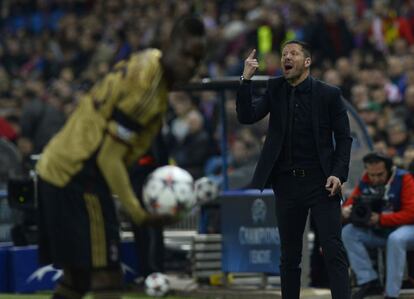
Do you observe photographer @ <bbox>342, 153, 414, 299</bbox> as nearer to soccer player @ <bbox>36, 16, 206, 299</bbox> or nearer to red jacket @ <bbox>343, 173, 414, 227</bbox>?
red jacket @ <bbox>343, 173, 414, 227</bbox>

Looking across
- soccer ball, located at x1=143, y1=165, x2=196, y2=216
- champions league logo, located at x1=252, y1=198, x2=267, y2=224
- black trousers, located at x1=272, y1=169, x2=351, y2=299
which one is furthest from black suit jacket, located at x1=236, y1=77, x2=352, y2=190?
champions league logo, located at x1=252, y1=198, x2=267, y2=224

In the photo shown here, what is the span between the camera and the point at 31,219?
1425 cm

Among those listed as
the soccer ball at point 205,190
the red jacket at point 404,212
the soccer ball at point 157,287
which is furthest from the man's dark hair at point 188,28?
the soccer ball at point 205,190

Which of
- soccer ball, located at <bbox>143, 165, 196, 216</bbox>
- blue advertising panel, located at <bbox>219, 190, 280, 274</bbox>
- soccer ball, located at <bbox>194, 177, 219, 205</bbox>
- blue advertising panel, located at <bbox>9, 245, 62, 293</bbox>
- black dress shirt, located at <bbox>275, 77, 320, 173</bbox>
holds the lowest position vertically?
blue advertising panel, located at <bbox>9, 245, 62, 293</bbox>

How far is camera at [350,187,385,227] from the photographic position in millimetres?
12109

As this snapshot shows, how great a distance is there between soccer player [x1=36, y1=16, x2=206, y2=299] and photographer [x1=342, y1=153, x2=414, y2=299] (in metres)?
4.70

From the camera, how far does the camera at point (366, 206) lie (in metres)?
12.1

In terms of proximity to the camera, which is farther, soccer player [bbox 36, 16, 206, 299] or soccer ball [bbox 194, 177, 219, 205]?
soccer ball [bbox 194, 177, 219, 205]

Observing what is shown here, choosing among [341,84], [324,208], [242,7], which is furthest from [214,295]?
[242,7]

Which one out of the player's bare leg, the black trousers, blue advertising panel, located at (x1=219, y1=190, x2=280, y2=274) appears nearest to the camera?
the player's bare leg

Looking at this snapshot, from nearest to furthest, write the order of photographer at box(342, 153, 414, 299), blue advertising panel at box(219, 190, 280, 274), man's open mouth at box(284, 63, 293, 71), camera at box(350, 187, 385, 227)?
man's open mouth at box(284, 63, 293, 71) → photographer at box(342, 153, 414, 299) → camera at box(350, 187, 385, 227) → blue advertising panel at box(219, 190, 280, 274)

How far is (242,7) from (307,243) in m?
10.1

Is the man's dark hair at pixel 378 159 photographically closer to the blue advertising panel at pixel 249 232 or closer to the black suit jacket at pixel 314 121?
the blue advertising panel at pixel 249 232

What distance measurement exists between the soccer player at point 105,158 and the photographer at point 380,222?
4700 mm
